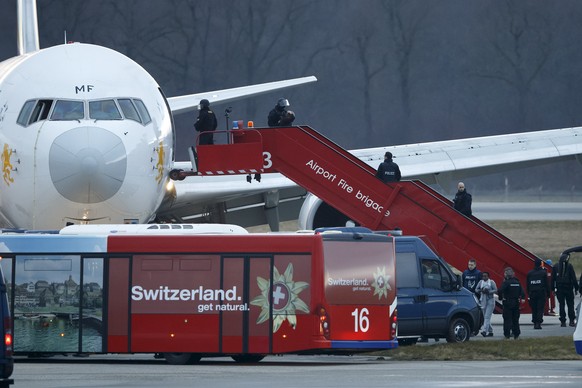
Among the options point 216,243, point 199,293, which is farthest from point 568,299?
point 199,293

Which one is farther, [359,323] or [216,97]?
[216,97]

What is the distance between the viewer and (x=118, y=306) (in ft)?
63.1

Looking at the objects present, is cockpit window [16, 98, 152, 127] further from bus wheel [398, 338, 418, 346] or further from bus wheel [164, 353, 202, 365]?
bus wheel [398, 338, 418, 346]

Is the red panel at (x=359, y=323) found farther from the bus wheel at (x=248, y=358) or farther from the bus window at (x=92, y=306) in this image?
the bus window at (x=92, y=306)

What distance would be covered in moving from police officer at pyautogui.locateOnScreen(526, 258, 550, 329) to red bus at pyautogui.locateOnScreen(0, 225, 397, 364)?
5.34 metres

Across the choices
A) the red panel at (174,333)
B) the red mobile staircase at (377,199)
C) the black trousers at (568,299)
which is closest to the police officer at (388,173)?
the red mobile staircase at (377,199)

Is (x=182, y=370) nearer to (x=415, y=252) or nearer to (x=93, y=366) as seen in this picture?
(x=93, y=366)

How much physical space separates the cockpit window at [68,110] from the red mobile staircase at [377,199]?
2.62 m

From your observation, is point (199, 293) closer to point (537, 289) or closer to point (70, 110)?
point (70, 110)

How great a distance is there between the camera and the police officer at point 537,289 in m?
24.0

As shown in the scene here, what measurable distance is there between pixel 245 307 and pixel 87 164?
3.81 meters

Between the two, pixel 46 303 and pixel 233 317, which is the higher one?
pixel 46 303

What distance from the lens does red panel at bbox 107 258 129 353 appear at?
62.5ft

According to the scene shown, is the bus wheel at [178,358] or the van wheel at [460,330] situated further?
the van wheel at [460,330]
